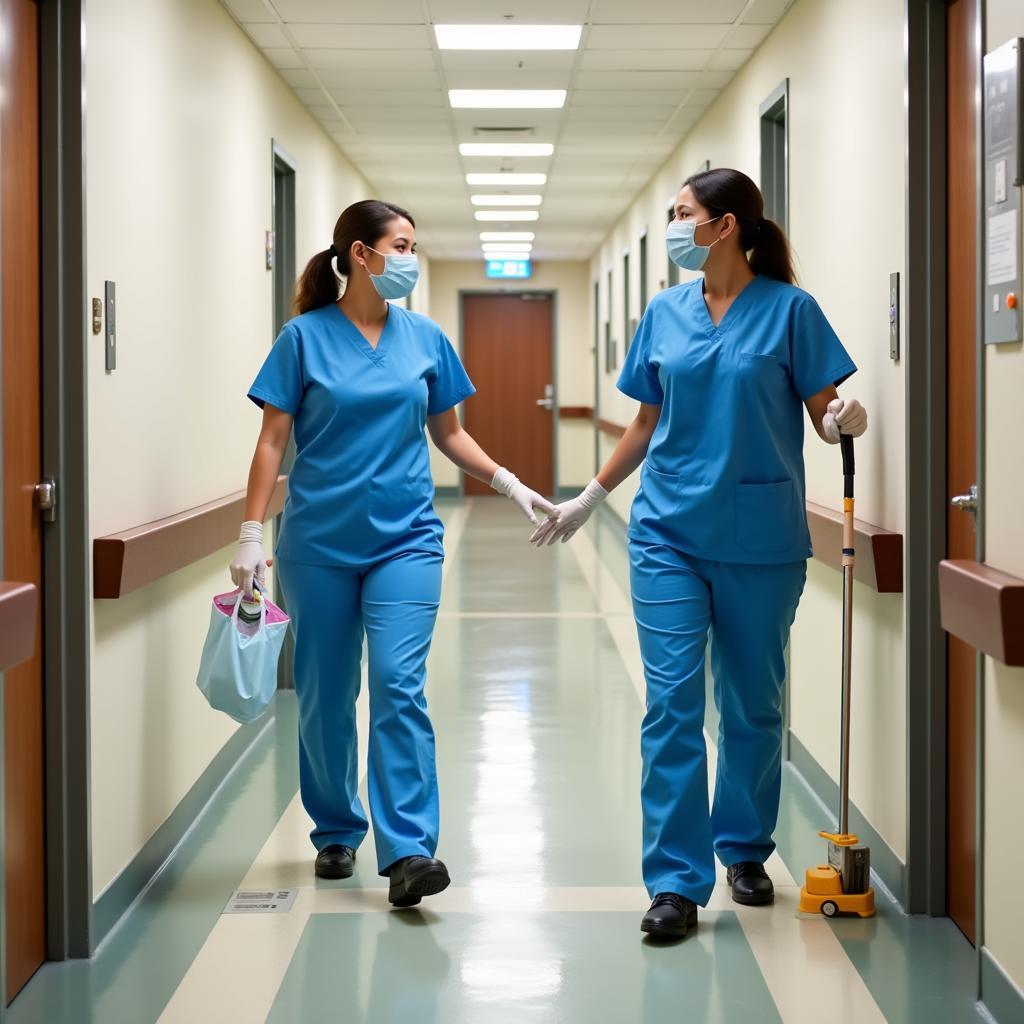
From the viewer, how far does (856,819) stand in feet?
11.8

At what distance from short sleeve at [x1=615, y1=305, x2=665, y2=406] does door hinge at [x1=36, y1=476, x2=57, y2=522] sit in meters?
1.21

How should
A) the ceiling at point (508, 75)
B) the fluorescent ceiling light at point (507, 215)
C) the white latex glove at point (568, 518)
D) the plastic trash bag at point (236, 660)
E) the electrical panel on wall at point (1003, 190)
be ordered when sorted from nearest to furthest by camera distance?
the electrical panel on wall at point (1003, 190) → the plastic trash bag at point (236, 660) → the white latex glove at point (568, 518) → the ceiling at point (508, 75) → the fluorescent ceiling light at point (507, 215)

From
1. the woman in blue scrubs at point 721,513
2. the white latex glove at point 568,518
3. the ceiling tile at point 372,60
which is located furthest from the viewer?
the ceiling tile at point 372,60

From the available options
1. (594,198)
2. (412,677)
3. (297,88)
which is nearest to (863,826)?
(412,677)

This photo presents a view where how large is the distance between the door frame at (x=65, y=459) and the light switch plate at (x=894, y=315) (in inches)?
68.0

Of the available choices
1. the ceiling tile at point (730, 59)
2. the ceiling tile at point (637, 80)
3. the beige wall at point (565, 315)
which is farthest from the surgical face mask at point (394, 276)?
the beige wall at point (565, 315)

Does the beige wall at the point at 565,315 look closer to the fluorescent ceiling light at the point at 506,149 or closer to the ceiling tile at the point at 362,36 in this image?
the fluorescent ceiling light at the point at 506,149

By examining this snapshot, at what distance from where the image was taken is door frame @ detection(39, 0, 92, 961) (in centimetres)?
278

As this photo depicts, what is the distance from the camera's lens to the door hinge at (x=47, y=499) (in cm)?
276

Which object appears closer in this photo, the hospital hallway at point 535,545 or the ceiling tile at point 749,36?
the hospital hallway at point 535,545

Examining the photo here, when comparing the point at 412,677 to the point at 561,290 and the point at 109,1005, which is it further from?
the point at 561,290

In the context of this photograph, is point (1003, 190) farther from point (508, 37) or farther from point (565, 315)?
point (565, 315)

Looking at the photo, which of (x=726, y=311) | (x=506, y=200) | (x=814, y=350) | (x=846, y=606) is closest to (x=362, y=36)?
(x=726, y=311)

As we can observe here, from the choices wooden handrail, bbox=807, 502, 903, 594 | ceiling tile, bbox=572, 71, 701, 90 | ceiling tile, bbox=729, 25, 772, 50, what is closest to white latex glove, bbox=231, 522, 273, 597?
wooden handrail, bbox=807, 502, 903, 594
